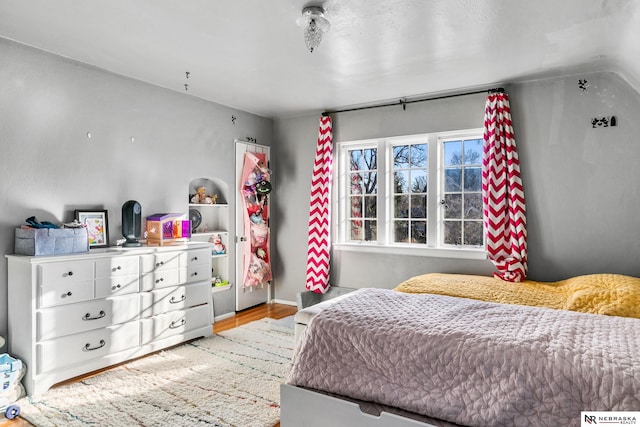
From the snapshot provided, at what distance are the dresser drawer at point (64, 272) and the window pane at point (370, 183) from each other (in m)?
2.98

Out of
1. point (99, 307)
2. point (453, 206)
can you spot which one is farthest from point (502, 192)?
point (99, 307)

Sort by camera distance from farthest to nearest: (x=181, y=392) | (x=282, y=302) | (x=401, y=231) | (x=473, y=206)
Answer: (x=282, y=302)
(x=401, y=231)
(x=473, y=206)
(x=181, y=392)

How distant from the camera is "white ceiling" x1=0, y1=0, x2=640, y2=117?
7.47 feet

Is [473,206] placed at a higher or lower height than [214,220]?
higher

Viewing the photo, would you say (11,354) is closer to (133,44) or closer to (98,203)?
(98,203)

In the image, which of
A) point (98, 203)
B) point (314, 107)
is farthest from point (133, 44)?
point (314, 107)

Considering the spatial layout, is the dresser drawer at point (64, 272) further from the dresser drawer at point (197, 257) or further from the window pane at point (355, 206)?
the window pane at point (355, 206)

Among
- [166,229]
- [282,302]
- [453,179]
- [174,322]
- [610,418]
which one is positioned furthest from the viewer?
[282,302]

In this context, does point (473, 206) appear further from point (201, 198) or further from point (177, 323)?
point (177, 323)

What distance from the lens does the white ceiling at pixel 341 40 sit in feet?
7.47

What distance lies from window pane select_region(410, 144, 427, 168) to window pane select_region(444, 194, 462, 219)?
1.49ft

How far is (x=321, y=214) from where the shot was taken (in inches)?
183

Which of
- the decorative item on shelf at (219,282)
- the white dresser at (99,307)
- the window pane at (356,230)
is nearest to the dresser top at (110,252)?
the white dresser at (99,307)

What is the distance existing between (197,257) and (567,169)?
3.55 metres
